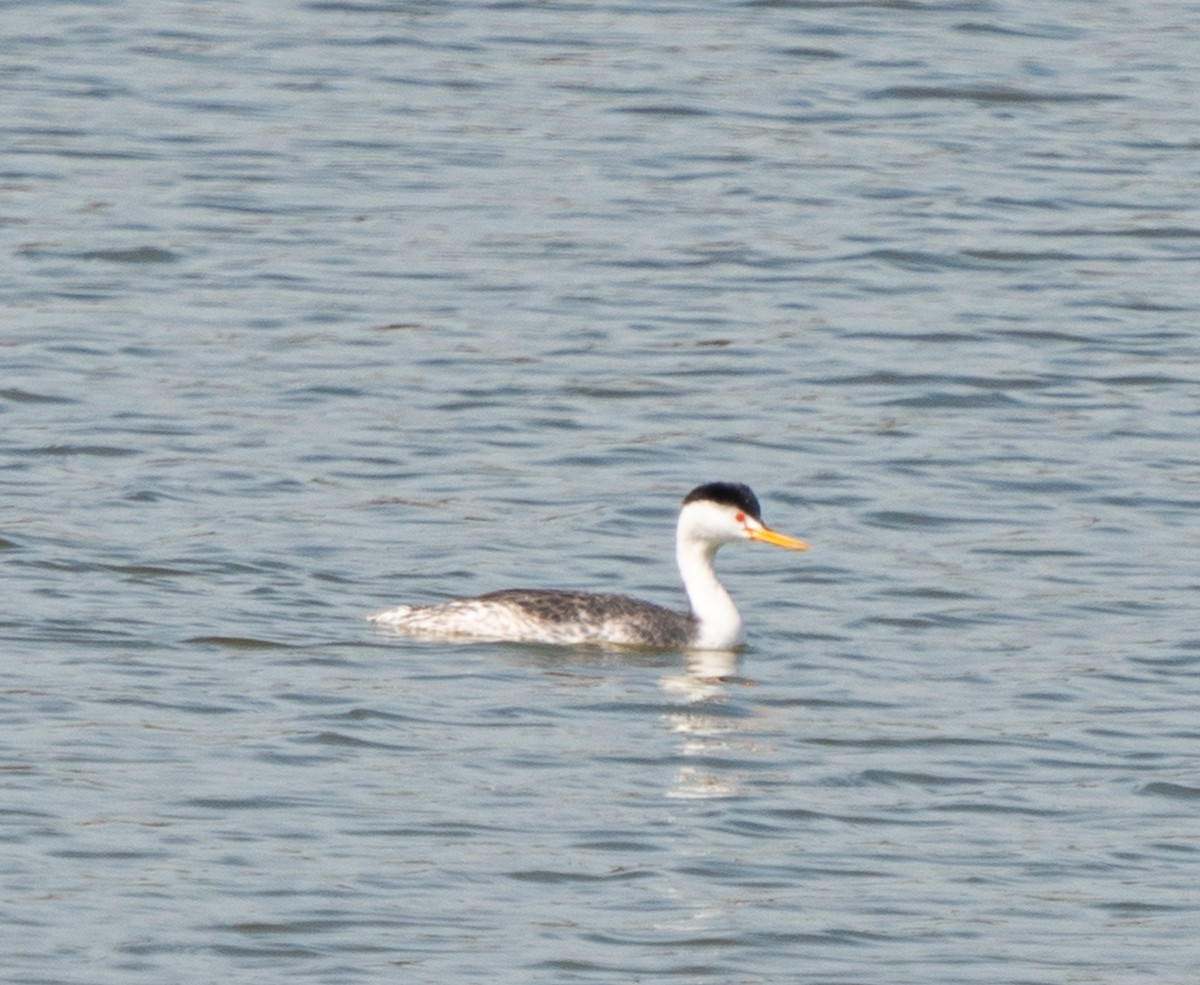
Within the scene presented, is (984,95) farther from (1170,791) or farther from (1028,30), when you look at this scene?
(1170,791)

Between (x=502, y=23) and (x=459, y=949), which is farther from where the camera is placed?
(x=502, y=23)

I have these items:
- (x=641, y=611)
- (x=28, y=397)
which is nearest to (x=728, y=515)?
(x=641, y=611)

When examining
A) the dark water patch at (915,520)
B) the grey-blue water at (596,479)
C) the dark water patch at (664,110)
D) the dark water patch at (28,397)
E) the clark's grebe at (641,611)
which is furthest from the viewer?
the dark water patch at (664,110)

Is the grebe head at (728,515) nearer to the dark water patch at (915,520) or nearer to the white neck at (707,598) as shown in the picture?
the white neck at (707,598)

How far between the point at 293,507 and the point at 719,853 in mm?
5430

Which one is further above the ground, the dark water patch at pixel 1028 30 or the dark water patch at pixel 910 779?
the dark water patch at pixel 1028 30

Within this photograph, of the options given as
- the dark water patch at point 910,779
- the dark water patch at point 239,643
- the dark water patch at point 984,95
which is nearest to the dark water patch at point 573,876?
the dark water patch at point 910,779

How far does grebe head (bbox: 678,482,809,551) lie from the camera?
1460 centimetres

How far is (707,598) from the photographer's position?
14.5 m

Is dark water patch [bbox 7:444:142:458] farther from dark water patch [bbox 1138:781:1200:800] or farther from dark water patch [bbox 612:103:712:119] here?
dark water patch [bbox 612:103:712:119]

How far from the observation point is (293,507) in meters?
15.8

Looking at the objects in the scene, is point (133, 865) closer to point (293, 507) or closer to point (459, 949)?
point (459, 949)

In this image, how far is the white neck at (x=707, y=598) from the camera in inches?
563

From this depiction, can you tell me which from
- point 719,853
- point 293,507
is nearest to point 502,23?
point 293,507
